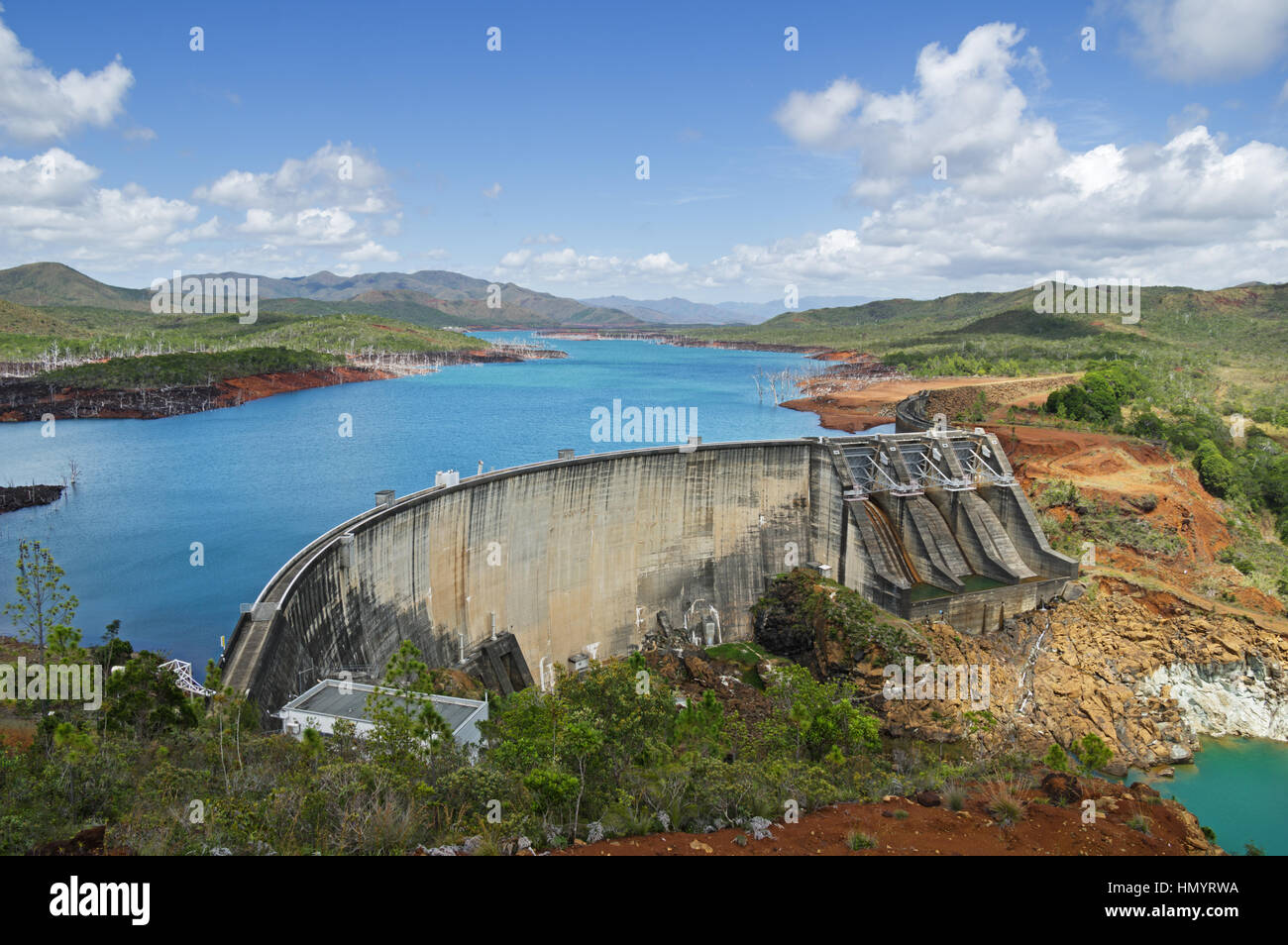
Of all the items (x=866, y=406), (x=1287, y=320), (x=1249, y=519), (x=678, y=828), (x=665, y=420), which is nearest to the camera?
(x=678, y=828)

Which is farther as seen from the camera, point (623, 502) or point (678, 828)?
point (623, 502)

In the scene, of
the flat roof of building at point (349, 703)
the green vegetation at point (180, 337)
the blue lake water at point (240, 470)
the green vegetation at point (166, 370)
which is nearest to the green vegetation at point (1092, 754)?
the flat roof of building at point (349, 703)

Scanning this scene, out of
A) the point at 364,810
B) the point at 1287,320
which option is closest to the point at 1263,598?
the point at 364,810

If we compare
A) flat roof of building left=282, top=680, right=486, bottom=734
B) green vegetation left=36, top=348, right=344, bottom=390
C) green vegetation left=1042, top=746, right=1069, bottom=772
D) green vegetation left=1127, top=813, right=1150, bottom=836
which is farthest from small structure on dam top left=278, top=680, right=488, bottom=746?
green vegetation left=36, top=348, right=344, bottom=390

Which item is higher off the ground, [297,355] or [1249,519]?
[297,355]

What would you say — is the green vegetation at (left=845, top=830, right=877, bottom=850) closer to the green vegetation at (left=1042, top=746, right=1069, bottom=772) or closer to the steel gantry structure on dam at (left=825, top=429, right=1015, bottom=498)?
the green vegetation at (left=1042, top=746, right=1069, bottom=772)

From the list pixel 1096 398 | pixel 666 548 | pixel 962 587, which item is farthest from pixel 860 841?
pixel 1096 398

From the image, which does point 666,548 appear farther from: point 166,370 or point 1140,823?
point 166,370

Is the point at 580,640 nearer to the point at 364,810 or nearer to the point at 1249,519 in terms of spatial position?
the point at 364,810
